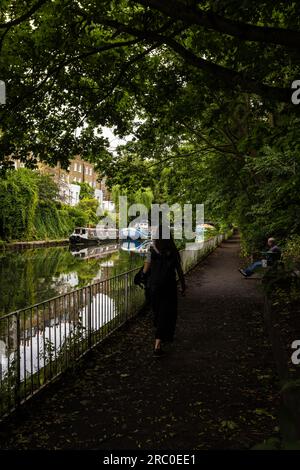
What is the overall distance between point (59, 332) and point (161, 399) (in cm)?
215

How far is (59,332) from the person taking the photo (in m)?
6.49

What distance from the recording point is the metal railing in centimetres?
477

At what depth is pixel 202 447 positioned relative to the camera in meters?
3.85

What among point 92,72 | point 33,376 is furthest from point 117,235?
point 33,376

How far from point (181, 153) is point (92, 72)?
11.2 metres

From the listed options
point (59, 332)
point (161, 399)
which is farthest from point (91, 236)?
point (161, 399)

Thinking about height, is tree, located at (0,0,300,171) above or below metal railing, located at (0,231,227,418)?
above

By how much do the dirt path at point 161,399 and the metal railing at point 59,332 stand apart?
20 centimetres

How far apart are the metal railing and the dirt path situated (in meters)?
0.20

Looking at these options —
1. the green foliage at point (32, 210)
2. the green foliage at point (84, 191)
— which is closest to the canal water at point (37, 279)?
the green foliage at point (32, 210)

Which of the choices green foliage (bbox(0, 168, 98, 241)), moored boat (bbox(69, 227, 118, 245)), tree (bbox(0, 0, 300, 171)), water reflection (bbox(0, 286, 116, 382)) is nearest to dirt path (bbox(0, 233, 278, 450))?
water reflection (bbox(0, 286, 116, 382))

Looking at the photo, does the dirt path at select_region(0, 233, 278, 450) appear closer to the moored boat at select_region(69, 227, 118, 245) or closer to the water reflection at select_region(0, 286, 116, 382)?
the water reflection at select_region(0, 286, 116, 382)

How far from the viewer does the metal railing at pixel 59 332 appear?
477 cm

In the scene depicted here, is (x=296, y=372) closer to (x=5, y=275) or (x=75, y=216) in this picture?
A: (x=5, y=275)
